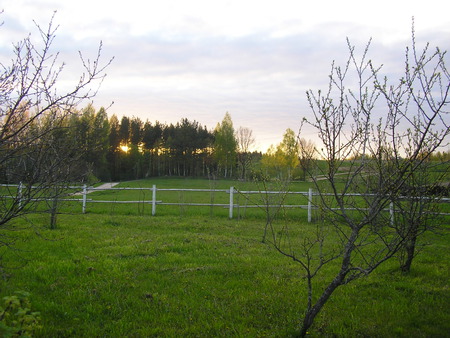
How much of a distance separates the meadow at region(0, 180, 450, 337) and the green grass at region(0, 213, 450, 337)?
0.01 m

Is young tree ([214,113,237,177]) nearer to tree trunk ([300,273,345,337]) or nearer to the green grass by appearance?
the green grass

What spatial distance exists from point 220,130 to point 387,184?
5355 centimetres

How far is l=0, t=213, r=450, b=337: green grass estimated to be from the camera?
3900 millimetres

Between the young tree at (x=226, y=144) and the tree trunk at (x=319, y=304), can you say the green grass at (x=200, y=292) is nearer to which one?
the tree trunk at (x=319, y=304)

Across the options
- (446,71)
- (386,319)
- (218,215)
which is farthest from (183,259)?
(218,215)

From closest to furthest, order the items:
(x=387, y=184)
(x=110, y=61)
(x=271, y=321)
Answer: (x=387, y=184), (x=110, y=61), (x=271, y=321)

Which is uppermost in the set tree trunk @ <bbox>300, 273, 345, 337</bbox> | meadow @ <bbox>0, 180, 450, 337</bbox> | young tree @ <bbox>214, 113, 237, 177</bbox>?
young tree @ <bbox>214, 113, 237, 177</bbox>

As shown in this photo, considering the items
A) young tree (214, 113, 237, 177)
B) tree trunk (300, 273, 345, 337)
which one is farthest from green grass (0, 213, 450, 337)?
young tree (214, 113, 237, 177)

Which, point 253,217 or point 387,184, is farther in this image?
point 253,217

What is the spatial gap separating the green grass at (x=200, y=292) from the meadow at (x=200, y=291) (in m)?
0.01

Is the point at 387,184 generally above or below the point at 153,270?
above

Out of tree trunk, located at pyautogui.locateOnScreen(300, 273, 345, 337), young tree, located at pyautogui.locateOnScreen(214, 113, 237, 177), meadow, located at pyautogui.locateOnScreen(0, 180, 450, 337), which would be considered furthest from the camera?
young tree, located at pyautogui.locateOnScreen(214, 113, 237, 177)

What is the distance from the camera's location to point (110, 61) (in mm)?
3480

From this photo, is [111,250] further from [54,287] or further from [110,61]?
[110,61]
